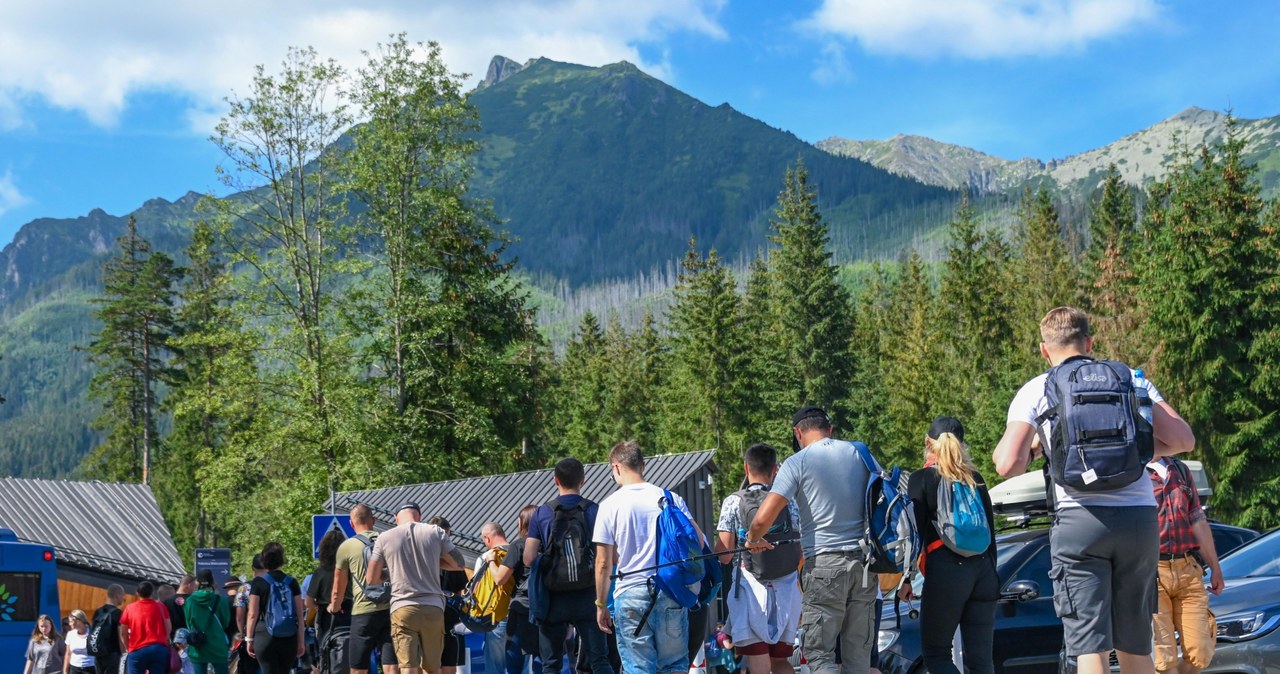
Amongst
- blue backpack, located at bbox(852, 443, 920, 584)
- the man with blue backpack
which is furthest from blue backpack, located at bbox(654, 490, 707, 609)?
blue backpack, located at bbox(852, 443, 920, 584)

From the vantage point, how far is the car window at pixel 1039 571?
1002 cm

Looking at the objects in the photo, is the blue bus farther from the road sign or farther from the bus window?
the road sign

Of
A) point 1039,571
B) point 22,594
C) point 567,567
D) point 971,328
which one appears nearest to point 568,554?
point 567,567

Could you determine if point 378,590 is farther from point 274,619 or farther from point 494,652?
point 494,652

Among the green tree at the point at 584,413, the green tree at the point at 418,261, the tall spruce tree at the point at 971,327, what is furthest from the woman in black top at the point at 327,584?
the green tree at the point at 584,413

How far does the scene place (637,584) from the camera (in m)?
8.09

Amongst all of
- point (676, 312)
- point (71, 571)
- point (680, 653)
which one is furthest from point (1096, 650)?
point (676, 312)

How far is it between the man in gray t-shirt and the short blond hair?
6.71 feet

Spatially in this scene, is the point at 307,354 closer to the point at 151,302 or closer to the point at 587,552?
the point at 587,552

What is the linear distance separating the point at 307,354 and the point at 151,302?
129 ft

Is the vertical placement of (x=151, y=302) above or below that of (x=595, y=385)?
above

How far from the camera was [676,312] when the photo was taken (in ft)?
234

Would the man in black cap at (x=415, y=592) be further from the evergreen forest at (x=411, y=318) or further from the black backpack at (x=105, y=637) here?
the evergreen forest at (x=411, y=318)

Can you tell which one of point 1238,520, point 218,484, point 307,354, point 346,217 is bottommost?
point 1238,520
